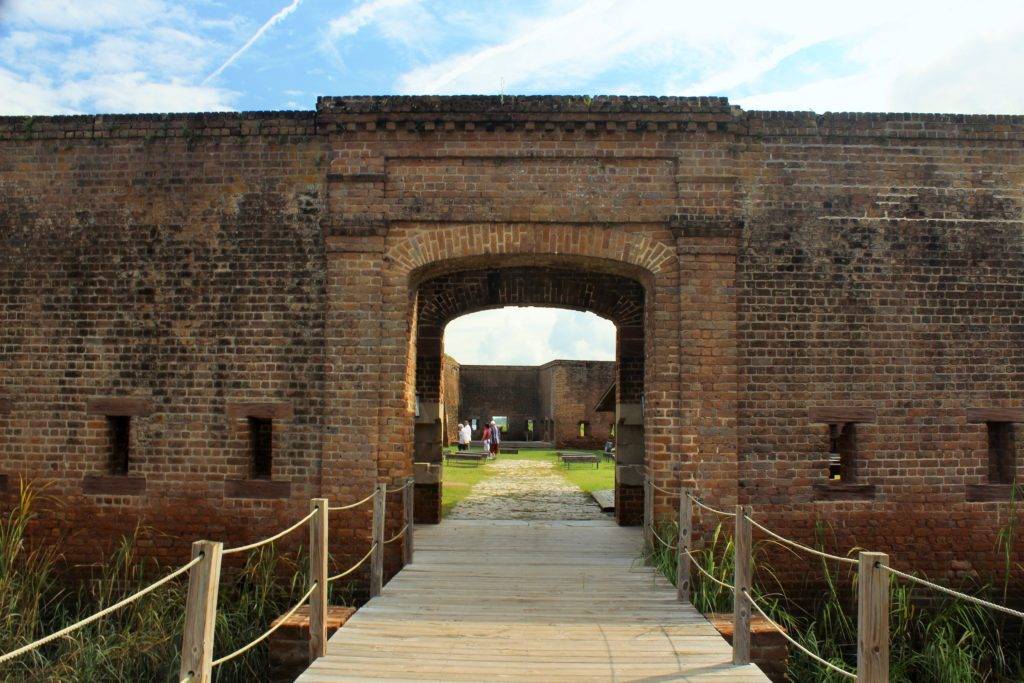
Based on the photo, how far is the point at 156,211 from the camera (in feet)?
30.6

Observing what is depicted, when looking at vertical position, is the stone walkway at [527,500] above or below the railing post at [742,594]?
below

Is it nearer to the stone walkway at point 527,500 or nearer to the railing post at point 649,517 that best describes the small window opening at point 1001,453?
the railing post at point 649,517

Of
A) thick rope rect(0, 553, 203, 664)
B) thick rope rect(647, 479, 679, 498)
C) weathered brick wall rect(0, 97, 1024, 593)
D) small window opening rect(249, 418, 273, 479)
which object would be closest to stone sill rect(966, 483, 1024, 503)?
weathered brick wall rect(0, 97, 1024, 593)

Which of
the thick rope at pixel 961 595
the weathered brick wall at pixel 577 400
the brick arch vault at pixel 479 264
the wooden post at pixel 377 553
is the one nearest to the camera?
the thick rope at pixel 961 595

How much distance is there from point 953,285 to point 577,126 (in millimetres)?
4740

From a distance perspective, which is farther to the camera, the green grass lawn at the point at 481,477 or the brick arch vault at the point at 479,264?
the green grass lawn at the point at 481,477

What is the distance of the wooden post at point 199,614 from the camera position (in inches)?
155

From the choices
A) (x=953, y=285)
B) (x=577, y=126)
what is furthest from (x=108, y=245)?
(x=953, y=285)

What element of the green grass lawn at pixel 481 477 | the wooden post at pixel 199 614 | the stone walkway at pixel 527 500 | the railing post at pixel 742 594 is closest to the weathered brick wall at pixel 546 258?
the railing post at pixel 742 594

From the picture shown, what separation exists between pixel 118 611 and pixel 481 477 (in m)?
11.9

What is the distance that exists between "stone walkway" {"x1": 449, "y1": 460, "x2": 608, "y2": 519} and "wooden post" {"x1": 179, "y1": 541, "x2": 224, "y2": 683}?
8058 mm

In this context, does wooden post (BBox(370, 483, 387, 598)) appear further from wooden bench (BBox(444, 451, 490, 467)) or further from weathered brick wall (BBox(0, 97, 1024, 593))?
wooden bench (BBox(444, 451, 490, 467))

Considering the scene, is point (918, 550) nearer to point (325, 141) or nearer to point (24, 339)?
point (325, 141)

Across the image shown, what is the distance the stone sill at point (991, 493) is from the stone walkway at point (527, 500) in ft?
16.7
